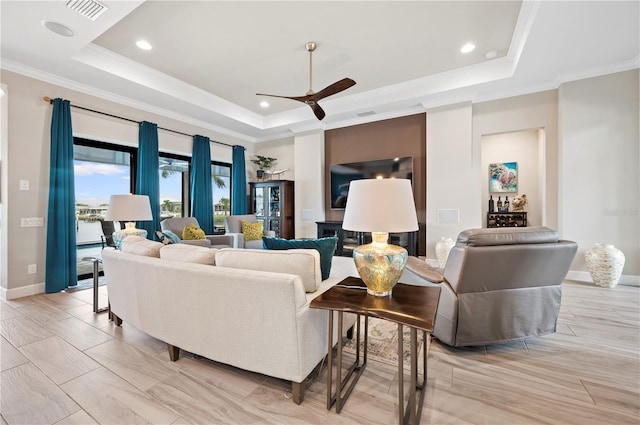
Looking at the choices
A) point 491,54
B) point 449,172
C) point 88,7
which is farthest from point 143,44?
point 449,172

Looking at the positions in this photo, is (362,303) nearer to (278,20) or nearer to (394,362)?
(394,362)

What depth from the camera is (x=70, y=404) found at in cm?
154

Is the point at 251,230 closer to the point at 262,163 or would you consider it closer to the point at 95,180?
the point at 262,163

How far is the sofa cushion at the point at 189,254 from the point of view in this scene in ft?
6.26

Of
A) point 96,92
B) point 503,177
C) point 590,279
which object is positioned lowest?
point 590,279

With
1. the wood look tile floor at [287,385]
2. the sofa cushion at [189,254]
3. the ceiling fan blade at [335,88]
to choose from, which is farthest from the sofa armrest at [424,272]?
the ceiling fan blade at [335,88]

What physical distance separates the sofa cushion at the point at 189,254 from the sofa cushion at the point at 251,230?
308 cm

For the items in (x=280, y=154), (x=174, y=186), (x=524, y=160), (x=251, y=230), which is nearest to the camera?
(x=251, y=230)

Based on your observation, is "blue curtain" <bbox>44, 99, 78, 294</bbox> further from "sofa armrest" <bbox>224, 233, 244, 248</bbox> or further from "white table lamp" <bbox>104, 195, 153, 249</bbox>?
"sofa armrest" <bbox>224, 233, 244, 248</bbox>

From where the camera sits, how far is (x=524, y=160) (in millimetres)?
5648

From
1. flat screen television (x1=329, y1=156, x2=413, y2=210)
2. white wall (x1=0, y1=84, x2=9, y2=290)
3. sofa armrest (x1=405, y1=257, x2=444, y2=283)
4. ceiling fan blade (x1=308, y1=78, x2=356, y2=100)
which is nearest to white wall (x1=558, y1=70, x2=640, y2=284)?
flat screen television (x1=329, y1=156, x2=413, y2=210)

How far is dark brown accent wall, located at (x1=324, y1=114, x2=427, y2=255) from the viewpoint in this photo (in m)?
5.05

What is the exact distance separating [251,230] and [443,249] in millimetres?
3437

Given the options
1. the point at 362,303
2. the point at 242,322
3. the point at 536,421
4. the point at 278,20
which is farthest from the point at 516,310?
the point at 278,20
